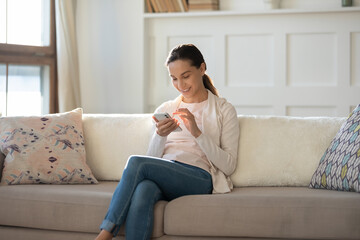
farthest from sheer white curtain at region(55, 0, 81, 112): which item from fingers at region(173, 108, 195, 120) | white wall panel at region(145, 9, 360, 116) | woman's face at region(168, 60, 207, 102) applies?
fingers at region(173, 108, 195, 120)

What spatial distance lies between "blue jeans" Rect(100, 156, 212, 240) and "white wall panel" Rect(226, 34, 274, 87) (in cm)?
175

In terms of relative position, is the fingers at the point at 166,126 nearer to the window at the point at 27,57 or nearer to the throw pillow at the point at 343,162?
the throw pillow at the point at 343,162

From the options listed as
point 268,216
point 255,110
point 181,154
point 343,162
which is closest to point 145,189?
point 181,154

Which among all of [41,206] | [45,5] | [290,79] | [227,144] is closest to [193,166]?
[227,144]

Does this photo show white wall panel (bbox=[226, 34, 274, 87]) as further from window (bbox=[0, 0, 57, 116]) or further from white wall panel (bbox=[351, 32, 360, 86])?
window (bbox=[0, 0, 57, 116])

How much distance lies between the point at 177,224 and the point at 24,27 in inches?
88.5

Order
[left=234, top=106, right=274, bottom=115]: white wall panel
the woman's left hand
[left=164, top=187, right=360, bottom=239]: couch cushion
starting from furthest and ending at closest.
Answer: [left=234, top=106, right=274, bottom=115]: white wall panel → the woman's left hand → [left=164, top=187, right=360, bottom=239]: couch cushion

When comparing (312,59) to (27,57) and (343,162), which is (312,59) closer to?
(343,162)

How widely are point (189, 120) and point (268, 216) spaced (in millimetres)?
554

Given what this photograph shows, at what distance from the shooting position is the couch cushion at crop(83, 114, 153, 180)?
2814 millimetres

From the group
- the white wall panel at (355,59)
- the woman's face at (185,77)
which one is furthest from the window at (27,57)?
the white wall panel at (355,59)

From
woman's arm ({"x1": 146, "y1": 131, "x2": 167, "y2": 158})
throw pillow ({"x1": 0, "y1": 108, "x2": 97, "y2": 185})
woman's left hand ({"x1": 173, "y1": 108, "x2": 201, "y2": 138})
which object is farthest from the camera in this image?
throw pillow ({"x1": 0, "y1": 108, "x2": 97, "y2": 185})

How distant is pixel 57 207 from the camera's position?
7.73 ft

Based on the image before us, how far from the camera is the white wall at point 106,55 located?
418cm
